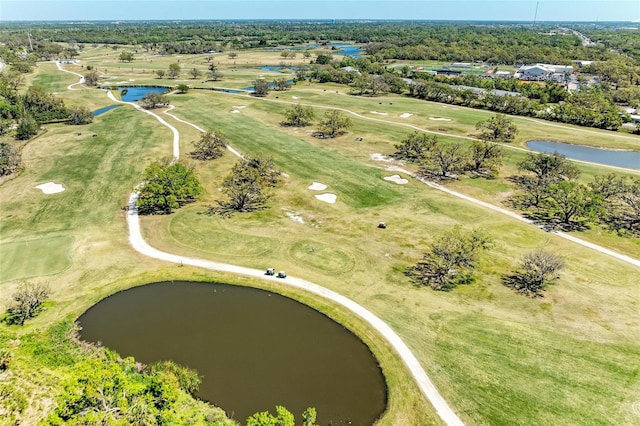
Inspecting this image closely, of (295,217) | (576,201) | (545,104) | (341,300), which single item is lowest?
(341,300)

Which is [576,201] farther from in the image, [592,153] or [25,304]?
[25,304]

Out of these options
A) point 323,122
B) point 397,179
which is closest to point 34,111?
point 323,122

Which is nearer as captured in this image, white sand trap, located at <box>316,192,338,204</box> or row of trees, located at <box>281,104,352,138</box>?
white sand trap, located at <box>316,192,338,204</box>

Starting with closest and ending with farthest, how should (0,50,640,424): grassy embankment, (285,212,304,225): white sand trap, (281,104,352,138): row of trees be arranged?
(0,50,640,424): grassy embankment < (285,212,304,225): white sand trap < (281,104,352,138): row of trees

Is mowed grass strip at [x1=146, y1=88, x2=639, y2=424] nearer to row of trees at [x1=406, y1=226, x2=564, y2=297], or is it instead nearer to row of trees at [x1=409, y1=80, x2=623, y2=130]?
row of trees at [x1=406, y1=226, x2=564, y2=297]

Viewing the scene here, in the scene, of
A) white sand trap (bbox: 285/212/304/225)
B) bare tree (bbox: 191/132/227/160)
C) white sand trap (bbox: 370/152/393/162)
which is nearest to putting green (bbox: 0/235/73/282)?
white sand trap (bbox: 285/212/304/225)

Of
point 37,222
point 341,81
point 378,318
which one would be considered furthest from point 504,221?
point 341,81
